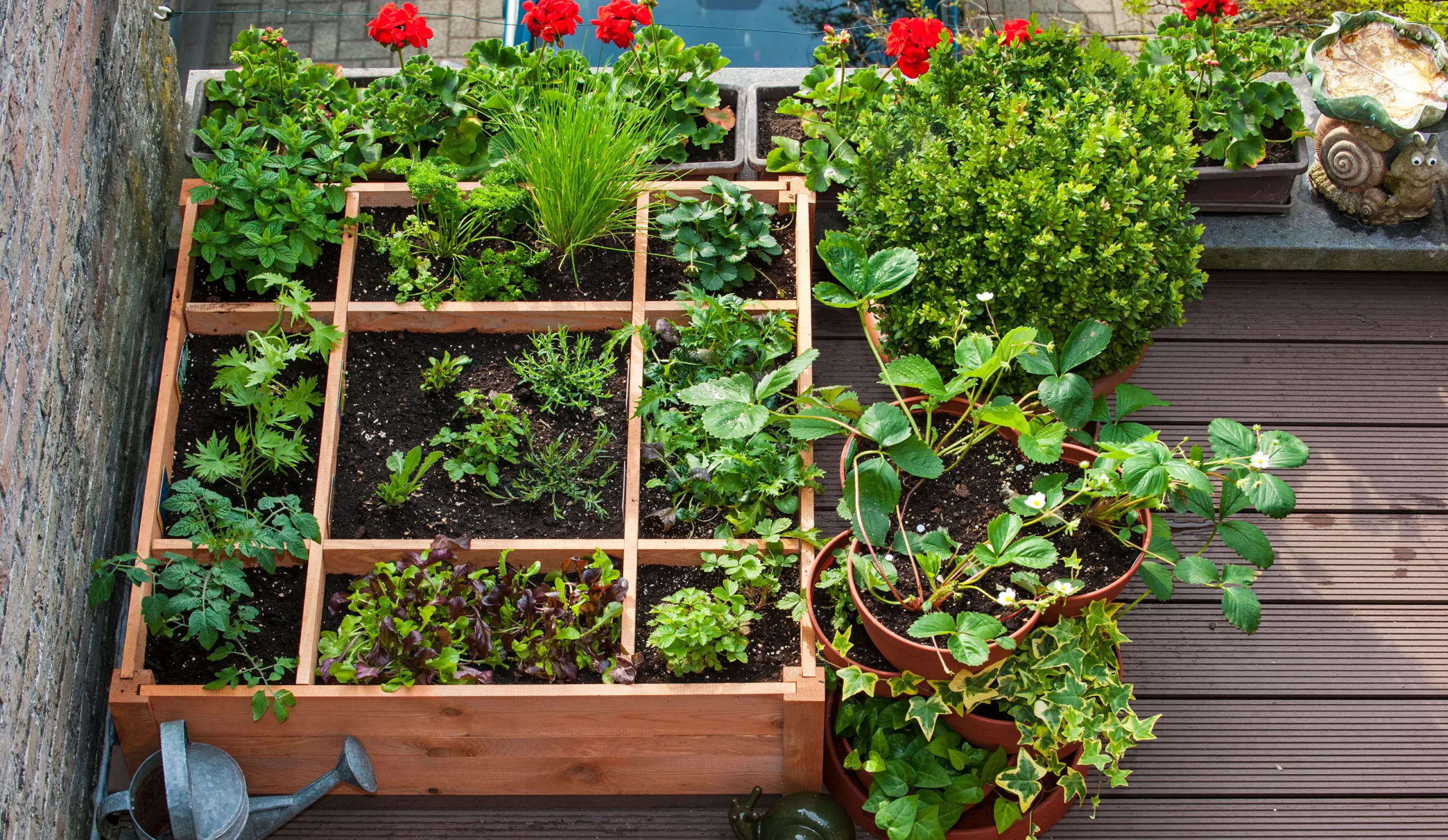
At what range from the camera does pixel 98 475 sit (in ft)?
8.85

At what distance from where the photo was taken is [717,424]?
99.3 inches

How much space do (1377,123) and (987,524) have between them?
158 centimetres

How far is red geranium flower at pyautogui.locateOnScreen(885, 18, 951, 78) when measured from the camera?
115 inches

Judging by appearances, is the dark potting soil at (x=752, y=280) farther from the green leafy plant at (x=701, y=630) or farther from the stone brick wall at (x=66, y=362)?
the stone brick wall at (x=66, y=362)

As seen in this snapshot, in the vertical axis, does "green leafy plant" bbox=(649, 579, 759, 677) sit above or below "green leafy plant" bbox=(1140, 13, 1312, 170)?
below

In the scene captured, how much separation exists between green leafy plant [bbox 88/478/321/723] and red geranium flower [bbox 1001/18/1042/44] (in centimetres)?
194

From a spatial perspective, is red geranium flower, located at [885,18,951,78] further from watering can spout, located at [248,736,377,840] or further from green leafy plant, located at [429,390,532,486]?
watering can spout, located at [248,736,377,840]

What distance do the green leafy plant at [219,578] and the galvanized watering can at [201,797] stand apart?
145 mm

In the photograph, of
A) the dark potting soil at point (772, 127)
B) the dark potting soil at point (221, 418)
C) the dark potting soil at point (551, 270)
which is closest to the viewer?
the dark potting soil at point (221, 418)

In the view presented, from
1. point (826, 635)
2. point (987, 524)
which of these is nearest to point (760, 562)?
point (826, 635)

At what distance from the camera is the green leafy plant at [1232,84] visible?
3.19 meters

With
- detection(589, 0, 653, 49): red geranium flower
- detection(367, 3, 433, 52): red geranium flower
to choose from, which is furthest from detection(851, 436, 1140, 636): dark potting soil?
detection(367, 3, 433, 52): red geranium flower

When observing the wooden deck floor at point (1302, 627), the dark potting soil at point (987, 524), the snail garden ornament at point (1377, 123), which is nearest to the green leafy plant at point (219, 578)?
the wooden deck floor at point (1302, 627)

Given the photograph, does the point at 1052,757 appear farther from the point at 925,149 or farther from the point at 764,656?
the point at 925,149
